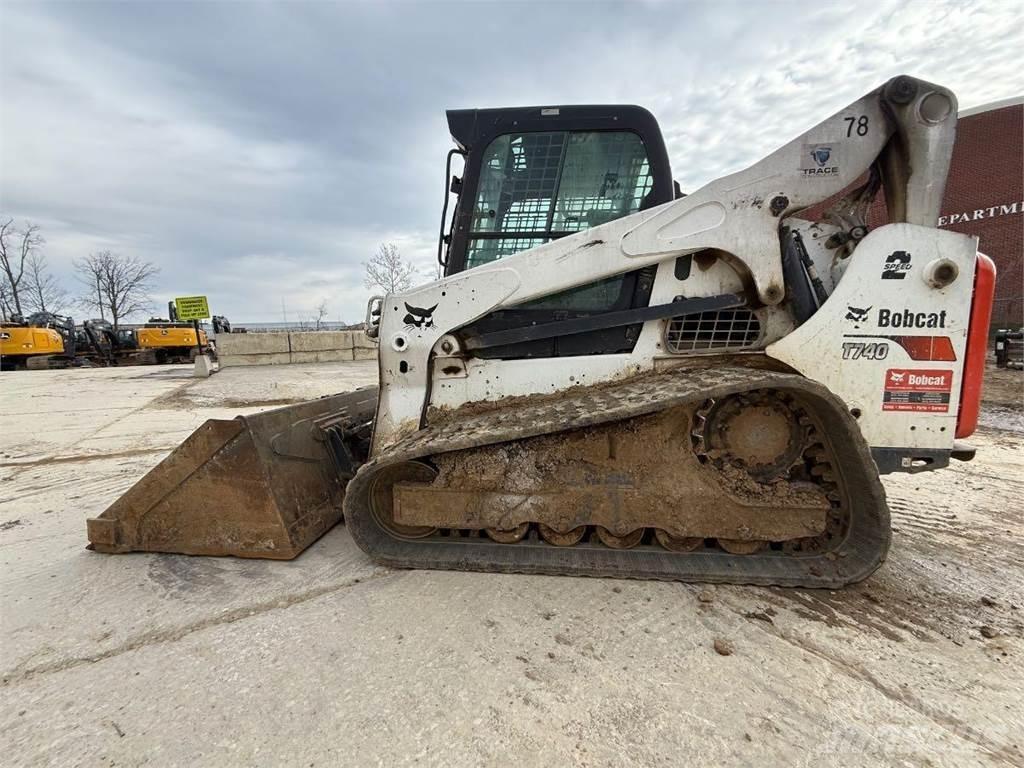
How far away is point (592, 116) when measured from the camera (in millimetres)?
2596

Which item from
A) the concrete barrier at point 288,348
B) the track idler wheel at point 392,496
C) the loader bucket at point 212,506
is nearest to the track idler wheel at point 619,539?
the track idler wheel at point 392,496

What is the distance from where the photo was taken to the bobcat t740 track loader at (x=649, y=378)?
212 cm

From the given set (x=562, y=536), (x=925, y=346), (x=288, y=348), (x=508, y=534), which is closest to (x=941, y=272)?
(x=925, y=346)

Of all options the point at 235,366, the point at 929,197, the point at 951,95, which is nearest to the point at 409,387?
the point at 929,197

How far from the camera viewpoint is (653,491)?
2.21 meters

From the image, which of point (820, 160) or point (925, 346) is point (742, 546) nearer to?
point (925, 346)

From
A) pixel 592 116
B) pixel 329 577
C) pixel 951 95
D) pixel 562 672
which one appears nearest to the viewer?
pixel 562 672

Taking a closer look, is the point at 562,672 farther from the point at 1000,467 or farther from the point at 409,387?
the point at 1000,467

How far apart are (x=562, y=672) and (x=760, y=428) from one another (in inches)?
56.0

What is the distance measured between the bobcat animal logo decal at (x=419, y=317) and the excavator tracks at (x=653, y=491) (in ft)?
1.97

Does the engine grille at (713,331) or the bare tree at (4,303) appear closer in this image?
the engine grille at (713,331)

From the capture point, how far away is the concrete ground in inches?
53.2

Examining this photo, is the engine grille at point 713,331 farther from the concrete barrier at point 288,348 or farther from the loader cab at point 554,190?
the concrete barrier at point 288,348

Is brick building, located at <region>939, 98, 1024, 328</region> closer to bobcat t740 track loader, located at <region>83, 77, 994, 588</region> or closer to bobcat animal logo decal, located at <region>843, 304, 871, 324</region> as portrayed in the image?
bobcat t740 track loader, located at <region>83, 77, 994, 588</region>
